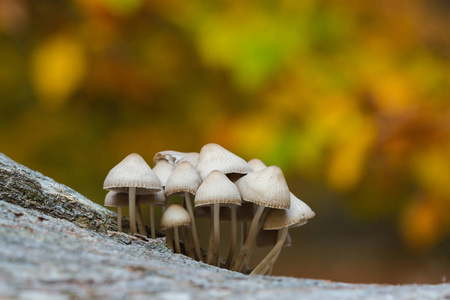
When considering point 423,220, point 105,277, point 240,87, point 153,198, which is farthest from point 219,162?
point 423,220

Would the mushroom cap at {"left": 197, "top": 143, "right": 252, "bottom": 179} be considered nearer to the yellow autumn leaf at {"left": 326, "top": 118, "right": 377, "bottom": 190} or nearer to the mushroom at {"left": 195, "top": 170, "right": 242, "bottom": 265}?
the mushroom at {"left": 195, "top": 170, "right": 242, "bottom": 265}

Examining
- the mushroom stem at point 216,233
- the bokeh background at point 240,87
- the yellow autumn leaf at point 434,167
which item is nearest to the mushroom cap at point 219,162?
the mushroom stem at point 216,233

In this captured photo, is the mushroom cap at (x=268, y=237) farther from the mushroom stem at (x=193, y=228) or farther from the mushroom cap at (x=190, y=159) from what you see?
the mushroom cap at (x=190, y=159)

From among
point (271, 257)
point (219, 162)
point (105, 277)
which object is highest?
point (219, 162)

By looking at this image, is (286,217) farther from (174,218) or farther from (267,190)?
(174,218)

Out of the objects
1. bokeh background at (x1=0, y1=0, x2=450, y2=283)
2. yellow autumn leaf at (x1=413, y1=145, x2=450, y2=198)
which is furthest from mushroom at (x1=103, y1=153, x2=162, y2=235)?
yellow autumn leaf at (x1=413, y1=145, x2=450, y2=198)

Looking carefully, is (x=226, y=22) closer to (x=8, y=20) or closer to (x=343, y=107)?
(x=343, y=107)
